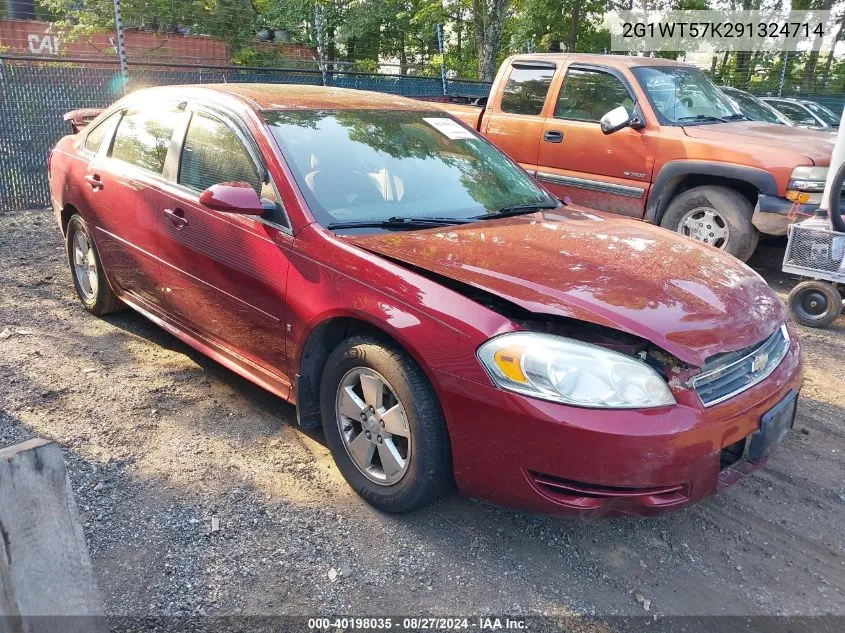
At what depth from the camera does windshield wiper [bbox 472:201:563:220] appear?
3.52 meters

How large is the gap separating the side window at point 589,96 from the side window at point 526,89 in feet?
0.75

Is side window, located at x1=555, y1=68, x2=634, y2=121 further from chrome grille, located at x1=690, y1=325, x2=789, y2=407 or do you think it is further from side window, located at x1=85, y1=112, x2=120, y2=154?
chrome grille, located at x1=690, y1=325, x2=789, y2=407

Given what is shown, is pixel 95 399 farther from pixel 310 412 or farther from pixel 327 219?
pixel 327 219

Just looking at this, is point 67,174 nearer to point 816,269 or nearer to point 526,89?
point 526,89

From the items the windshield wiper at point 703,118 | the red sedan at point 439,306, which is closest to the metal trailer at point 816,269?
the windshield wiper at point 703,118

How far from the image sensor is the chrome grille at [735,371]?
2527 mm

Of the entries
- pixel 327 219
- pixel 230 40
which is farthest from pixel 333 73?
pixel 327 219

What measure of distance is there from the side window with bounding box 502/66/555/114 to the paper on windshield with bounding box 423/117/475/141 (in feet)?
11.5

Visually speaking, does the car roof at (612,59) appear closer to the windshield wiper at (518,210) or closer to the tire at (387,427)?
the windshield wiper at (518,210)

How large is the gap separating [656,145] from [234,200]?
4.72 meters

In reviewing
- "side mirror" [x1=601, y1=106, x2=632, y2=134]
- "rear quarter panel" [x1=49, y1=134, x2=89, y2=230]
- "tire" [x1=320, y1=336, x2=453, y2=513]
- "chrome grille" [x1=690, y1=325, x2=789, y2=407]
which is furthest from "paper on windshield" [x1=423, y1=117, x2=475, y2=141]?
Result: "side mirror" [x1=601, y1=106, x2=632, y2=134]

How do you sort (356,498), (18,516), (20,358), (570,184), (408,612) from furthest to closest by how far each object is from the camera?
(570,184), (20,358), (356,498), (408,612), (18,516)

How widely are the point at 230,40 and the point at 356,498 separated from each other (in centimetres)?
1581

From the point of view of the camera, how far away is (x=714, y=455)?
2.51 meters
